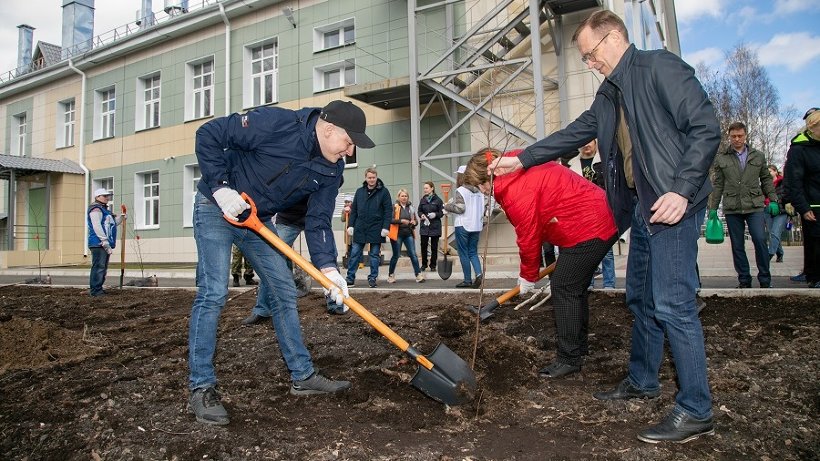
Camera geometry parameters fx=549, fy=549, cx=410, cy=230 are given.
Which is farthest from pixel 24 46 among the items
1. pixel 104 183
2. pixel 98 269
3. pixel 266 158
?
pixel 266 158

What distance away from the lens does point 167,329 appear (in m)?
5.12

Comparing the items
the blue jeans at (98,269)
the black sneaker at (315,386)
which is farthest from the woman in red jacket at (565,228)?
the blue jeans at (98,269)

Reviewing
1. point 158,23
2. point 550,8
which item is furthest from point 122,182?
point 550,8

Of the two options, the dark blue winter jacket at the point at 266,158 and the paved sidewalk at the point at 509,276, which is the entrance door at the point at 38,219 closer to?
the paved sidewalk at the point at 509,276

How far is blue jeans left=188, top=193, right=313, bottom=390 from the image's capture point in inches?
113

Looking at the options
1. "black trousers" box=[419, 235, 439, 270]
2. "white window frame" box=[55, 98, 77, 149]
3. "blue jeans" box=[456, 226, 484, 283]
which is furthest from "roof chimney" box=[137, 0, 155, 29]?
"blue jeans" box=[456, 226, 484, 283]

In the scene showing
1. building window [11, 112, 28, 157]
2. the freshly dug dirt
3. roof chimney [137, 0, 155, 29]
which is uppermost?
roof chimney [137, 0, 155, 29]

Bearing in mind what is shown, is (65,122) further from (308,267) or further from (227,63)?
(308,267)

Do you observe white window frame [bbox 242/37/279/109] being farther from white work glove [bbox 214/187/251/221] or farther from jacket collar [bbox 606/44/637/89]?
jacket collar [bbox 606/44/637/89]

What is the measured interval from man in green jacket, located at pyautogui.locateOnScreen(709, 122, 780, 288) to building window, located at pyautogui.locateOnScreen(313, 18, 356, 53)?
11530mm

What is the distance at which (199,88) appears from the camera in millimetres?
18484

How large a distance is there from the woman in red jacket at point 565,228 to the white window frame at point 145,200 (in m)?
18.4

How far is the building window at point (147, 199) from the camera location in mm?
19250

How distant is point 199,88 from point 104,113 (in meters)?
5.33
